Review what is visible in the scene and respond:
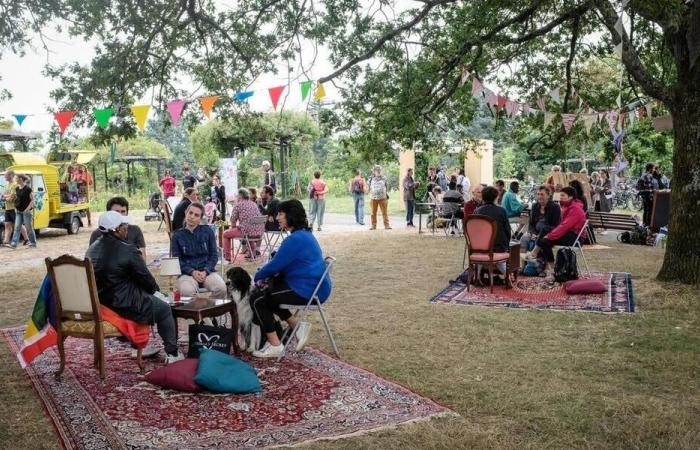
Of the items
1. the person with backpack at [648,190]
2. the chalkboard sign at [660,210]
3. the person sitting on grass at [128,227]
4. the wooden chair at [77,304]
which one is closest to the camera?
the wooden chair at [77,304]

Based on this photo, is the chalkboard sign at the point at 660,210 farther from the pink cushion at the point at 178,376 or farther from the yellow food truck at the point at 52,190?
the yellow food truck at the point at 52,190

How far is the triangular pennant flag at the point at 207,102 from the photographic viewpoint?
34.3ft

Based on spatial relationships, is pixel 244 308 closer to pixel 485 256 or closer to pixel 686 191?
pixel 485 256

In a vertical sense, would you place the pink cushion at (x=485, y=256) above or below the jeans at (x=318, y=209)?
below

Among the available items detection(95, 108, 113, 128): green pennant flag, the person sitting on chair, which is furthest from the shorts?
the person sitting on chair

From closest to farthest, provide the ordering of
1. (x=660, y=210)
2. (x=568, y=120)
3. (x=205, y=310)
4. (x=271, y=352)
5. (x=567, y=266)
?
(x=205, y=310) < (x=271, y=352) < (x=567, y=266) < (x=568, y=120) < (x=660, y=210)

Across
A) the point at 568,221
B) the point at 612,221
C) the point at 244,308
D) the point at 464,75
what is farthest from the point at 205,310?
the point at 612,221

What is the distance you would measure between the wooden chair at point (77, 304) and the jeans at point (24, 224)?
10772 mm

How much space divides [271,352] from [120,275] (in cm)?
141

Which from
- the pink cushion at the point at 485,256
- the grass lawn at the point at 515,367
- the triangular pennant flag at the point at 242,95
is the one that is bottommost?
the grass lawn at the point at 515,367

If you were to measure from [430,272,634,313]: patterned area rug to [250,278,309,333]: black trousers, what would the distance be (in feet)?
9.41

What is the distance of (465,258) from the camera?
11555 millimetres

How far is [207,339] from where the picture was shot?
5.50 m

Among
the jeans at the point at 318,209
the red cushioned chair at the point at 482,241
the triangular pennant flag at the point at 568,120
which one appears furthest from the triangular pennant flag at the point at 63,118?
the jeans at the point at 318,209
